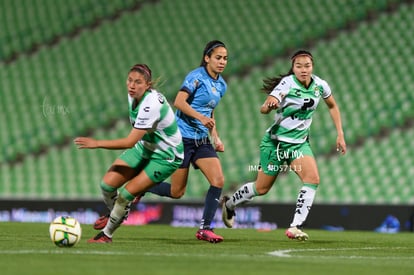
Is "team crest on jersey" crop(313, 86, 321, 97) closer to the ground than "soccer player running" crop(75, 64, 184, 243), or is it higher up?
higher up

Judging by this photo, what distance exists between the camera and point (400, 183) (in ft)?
54.5

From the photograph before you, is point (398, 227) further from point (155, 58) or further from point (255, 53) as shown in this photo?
point (155, 58)

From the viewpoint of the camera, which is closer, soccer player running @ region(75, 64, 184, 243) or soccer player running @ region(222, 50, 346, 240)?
soccer player running @ region(75, 64, 184, 243)

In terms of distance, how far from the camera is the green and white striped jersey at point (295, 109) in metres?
10.2

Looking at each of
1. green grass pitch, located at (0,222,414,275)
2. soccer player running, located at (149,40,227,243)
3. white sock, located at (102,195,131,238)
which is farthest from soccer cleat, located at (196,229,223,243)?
white sock, located at (102,195,131,238)

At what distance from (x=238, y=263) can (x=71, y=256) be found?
1.39m

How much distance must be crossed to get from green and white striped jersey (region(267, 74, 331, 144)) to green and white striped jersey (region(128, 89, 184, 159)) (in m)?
1.45

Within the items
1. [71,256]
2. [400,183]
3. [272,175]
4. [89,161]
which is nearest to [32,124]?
[89,161]

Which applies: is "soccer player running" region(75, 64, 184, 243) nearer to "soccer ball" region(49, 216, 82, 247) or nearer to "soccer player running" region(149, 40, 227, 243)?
"soccer ball" region(49, 216, 82, 247)

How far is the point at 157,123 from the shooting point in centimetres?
903

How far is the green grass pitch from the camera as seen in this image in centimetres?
671

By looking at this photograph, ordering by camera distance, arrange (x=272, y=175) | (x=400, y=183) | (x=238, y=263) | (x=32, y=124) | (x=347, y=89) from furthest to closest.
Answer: (x=32, y=124)
(x=347, y=89)
(x=400, y=183)
(x=272, y=175)
(x=238, y=263)

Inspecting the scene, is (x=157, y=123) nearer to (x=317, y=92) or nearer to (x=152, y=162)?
(x=152, y=162)

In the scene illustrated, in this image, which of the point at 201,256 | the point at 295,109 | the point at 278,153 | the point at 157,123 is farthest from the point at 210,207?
the point at 201,256
